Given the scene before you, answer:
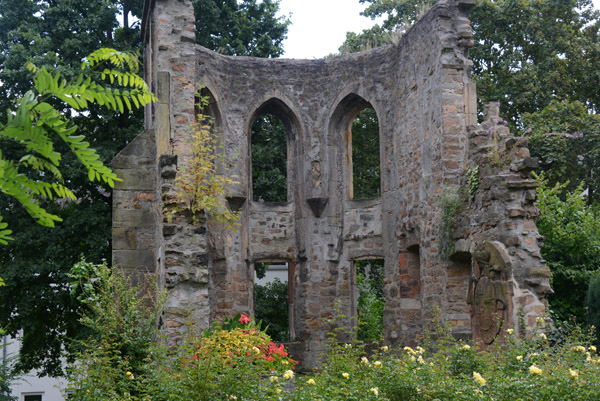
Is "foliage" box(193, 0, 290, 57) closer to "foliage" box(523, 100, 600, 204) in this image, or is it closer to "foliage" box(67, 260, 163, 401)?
"foliage" box(523, 100, 600, 204)

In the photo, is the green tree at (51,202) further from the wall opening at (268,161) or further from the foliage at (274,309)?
the foliage at (274,309)

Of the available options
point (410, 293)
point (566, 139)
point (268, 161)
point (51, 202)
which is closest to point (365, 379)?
point (410, 293)

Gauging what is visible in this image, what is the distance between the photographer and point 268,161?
712 inches

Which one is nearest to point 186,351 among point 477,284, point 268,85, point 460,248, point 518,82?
point 477,284

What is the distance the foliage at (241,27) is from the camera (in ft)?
60.8

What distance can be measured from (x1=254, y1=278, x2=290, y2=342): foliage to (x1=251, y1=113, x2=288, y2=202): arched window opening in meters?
2.82

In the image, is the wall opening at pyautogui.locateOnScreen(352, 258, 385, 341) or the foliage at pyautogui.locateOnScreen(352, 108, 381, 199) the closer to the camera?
the wall opening at pyautogui.locateOnScreen(352, 258, 385, 341)

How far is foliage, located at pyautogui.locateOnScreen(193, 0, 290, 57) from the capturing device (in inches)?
730

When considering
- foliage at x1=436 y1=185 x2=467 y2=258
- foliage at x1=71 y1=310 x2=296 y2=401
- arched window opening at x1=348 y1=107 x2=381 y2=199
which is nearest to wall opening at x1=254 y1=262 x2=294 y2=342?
arched window opening at x1=348 y1=107 x2=381 y2=199

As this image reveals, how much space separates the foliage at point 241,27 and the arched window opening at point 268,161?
1892 millimetres

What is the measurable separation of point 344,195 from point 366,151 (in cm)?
634

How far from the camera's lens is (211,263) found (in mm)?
14219

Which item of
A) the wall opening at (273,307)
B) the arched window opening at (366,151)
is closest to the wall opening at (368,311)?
the wall opening at (273,307)

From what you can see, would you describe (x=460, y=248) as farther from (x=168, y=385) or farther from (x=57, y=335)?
(x=57, y=335)
